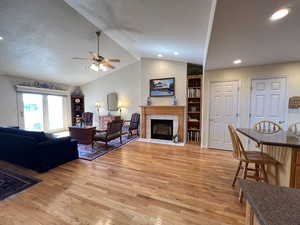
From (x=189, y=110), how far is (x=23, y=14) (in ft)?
15.8

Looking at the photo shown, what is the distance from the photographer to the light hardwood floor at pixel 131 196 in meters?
1.59

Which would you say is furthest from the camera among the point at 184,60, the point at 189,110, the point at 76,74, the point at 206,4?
the point at 76,74

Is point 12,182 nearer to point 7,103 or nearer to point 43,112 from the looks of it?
point 7,103

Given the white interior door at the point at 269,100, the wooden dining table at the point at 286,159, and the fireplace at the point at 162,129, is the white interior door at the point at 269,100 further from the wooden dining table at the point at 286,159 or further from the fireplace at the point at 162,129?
the fireplace at the point at 162,129

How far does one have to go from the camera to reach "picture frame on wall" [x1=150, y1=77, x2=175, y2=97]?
4824 mm

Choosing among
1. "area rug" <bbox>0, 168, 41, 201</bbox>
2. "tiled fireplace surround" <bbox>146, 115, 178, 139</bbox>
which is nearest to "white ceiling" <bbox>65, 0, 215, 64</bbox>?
"tiled fireplace surround" <bbox>146, 115, 178, 139</bbox>

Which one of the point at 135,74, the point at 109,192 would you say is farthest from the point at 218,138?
the point at 135,74

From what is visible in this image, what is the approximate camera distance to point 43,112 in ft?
19.3

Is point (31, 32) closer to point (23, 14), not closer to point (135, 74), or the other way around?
point (23, 14)

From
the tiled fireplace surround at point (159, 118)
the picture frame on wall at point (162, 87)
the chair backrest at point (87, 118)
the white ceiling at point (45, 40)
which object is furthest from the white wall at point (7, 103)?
the picture frame on wall at point (162, 87)

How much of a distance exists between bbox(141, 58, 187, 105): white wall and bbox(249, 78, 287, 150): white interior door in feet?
6.37

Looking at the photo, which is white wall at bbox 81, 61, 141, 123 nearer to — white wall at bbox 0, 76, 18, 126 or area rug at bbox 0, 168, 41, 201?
white wall at bbox 0, 76, 18, 126

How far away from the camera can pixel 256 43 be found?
2.27 metres

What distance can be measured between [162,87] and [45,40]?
356cm
